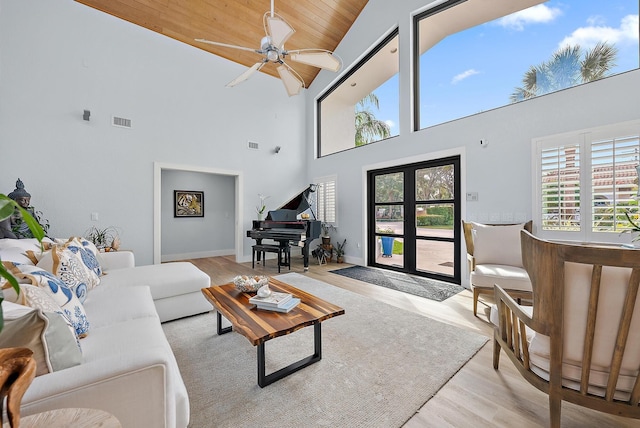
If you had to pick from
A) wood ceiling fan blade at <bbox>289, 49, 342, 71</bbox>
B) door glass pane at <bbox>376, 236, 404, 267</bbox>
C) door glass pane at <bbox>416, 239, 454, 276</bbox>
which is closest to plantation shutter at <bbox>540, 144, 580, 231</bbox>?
door glass pane at <bbox>416, 239, 454, 276</bbox>

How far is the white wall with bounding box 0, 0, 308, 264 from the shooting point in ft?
13.0

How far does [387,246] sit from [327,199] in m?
1.91

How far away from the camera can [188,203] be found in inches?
265

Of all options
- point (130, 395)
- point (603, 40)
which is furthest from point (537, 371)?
point (603, 40)

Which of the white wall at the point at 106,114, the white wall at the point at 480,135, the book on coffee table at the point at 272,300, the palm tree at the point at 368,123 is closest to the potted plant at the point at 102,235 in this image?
the white wall at the point at 106,114

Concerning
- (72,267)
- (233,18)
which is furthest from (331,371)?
(233,18)

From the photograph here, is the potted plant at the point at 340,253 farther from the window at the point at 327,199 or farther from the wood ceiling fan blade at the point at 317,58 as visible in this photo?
the wood ceiling fan blade at the point at 317,58

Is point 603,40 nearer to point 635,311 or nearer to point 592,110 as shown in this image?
point 592,110

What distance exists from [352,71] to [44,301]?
244 inches

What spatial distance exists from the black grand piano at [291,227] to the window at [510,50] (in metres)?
2.58

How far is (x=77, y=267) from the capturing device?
2.11 m

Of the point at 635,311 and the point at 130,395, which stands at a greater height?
the point at 635,311

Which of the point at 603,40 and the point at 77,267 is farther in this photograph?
the point at 603,40

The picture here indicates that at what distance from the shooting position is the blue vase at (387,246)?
5137 millimetres
